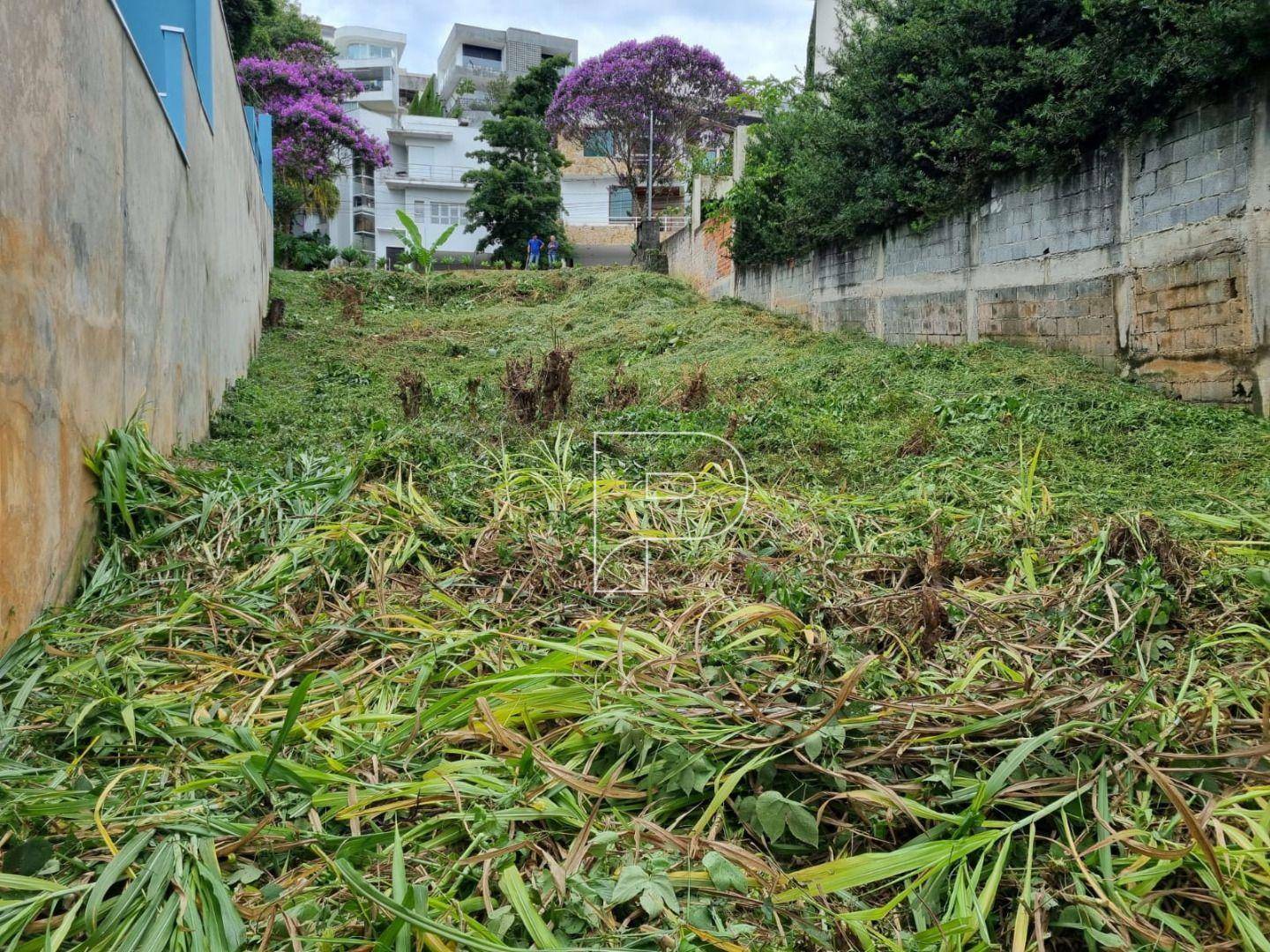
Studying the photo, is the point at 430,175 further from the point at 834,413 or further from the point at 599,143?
the point at 834,413

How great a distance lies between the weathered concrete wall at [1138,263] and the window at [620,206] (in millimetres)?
26326

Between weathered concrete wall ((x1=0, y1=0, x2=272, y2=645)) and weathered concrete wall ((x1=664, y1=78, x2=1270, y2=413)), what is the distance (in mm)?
5325

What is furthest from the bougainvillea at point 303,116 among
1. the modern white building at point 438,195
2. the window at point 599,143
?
the modern white building at point 438,195

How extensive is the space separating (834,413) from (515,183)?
60.6 ft

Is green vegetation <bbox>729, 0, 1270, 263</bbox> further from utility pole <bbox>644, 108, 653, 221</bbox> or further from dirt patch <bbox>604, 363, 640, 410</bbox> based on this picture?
utility pole <bbox>644, 108, 653, 221</bbox>

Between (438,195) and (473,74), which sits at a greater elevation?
(473,74)

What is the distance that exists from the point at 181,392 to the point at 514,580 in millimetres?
2668

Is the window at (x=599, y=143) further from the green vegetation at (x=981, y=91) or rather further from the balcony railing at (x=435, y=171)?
the green vegetation at (x=981, y=91)

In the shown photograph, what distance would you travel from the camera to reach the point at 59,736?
1.98 m

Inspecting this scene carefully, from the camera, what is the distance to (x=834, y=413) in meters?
5.45

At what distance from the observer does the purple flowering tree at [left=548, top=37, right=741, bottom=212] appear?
23.8 meters

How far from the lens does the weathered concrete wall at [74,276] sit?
7.34ft

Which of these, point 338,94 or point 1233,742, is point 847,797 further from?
point 338,94

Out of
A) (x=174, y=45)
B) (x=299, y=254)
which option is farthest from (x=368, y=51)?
(x=174, y=45)
